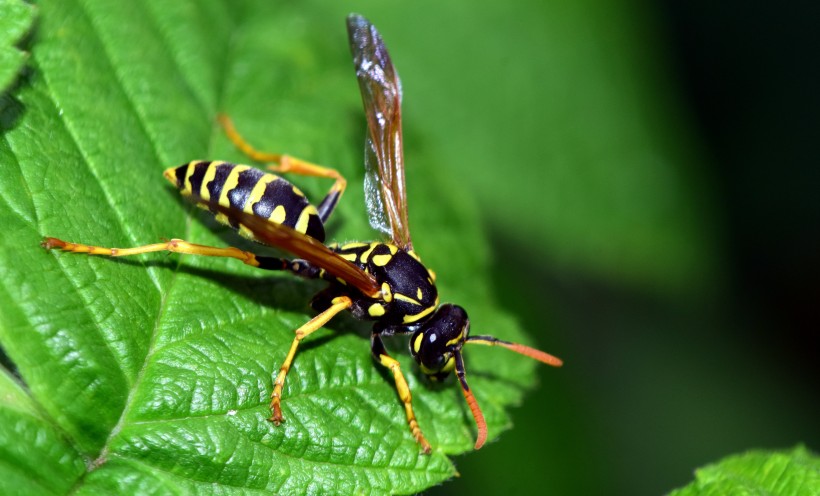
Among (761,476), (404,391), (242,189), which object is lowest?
(761,476)

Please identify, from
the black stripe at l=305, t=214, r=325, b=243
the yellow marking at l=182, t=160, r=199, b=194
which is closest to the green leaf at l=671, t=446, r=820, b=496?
the black stripe at l=305, t=214, r=325, b=243

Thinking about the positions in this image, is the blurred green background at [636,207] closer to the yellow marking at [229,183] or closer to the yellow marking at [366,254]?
the yellow marking at [366,254]

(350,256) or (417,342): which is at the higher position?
(350,256)

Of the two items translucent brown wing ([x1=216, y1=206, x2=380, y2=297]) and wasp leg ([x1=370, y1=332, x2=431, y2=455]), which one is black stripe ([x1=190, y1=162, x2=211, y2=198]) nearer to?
translucent brown wing ([x1=216, y1=206, x2=380, y2=297])

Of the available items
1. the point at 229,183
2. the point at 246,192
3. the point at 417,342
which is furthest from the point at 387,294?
the point at 229,183

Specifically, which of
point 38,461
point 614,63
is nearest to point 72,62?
point 38,461

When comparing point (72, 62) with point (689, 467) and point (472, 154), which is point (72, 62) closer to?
point (472, 154)

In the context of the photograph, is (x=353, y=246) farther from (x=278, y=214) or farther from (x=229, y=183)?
(x=229, y=183)
